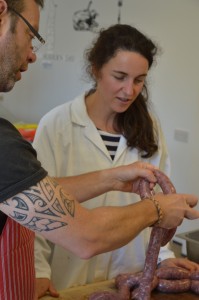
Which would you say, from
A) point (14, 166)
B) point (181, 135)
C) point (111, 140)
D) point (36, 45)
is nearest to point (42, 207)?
point (14, 166)

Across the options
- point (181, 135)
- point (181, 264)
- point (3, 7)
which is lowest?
point (181, 135)

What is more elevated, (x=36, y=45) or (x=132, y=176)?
(x=36, y=45)

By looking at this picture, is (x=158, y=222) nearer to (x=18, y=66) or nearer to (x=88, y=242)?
(x=88, y=242)

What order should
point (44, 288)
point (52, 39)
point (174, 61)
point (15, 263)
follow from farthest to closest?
point (52, 39), point (174, 61), point (44, 288), point (15, 263)

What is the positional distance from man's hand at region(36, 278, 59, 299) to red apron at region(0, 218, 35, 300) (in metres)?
0.24

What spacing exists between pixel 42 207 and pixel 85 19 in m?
3.47

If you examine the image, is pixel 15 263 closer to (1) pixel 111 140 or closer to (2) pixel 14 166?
(2) pixel 14 166

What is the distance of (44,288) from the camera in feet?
4.50

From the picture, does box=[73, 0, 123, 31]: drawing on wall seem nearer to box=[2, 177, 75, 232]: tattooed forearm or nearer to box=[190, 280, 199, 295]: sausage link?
box=[190, 280, 199, 295]: sausage link

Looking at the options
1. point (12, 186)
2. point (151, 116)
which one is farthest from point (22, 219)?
point (151, 116)

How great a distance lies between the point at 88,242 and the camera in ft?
3.01

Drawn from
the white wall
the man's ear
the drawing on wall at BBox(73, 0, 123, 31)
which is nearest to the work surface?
the man's ear

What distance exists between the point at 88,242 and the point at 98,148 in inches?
28.7

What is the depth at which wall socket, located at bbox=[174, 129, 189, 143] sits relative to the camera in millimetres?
3475
